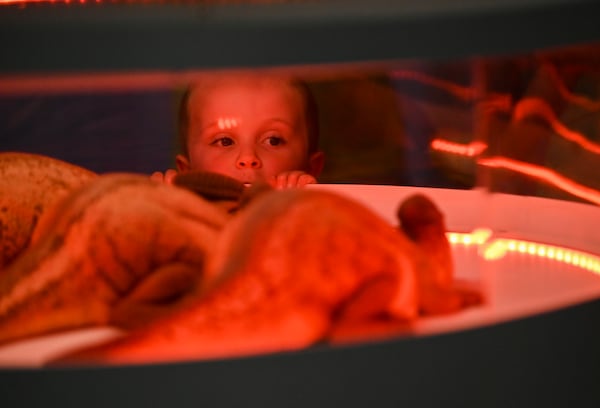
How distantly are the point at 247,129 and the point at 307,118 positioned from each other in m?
0.09

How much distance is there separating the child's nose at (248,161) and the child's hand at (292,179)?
34 mm

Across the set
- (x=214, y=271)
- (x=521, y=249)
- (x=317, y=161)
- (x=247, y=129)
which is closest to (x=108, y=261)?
(x=214, y=271)

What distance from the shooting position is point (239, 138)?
1.93 m

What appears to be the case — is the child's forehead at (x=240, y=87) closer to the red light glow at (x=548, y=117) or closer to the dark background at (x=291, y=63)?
the dark background at (x=291, y=63)

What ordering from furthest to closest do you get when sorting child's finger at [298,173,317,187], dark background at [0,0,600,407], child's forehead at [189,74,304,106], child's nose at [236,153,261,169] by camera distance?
child's finger at [298,173,317,187] → child's nose at [236,153,261,169] → child's forehead at [189,74,304,106] → dark background at [0,0,600,407]

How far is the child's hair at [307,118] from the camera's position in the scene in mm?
1913

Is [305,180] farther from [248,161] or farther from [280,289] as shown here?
[280,289]

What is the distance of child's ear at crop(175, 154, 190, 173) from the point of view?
2037mm

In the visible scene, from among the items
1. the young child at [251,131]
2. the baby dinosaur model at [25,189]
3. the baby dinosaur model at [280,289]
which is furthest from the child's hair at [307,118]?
the baby dinosaur model at [280,289]

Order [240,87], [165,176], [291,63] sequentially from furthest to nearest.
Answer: [165,176] < [240,87] < [291,63]

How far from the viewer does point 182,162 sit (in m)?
2.04

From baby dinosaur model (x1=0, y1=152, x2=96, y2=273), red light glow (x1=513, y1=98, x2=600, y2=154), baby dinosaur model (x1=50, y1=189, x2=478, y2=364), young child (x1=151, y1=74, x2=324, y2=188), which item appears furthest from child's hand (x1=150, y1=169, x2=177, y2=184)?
red light glow (x1=513, y1=98, x2=600, y2=154)

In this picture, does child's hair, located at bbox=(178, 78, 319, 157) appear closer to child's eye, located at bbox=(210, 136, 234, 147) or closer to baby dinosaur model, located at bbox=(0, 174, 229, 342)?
child's eye, located at bbox=(210, 136, 234, 147)

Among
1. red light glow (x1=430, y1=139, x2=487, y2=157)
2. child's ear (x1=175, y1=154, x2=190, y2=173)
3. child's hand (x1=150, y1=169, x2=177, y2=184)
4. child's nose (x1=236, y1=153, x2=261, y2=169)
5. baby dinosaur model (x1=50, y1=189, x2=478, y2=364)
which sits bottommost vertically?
baby dinosaur model (x1=50, y1=189, x2=478, y2=364)
